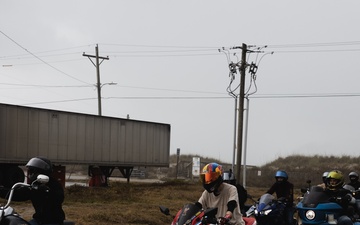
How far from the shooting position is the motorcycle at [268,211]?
471 inches

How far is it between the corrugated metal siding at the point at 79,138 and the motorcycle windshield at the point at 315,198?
17.6 meters

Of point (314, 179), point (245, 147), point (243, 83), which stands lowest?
point (314, 179)

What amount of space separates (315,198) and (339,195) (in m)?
0.58

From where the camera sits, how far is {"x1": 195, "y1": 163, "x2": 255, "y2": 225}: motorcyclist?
7598 mm

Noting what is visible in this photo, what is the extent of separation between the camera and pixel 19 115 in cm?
2575

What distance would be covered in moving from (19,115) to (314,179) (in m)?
31.3

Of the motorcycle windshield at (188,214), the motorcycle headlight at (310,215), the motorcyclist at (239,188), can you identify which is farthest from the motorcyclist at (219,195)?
the motorcyclist at (239,188)

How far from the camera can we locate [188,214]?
7.34 m

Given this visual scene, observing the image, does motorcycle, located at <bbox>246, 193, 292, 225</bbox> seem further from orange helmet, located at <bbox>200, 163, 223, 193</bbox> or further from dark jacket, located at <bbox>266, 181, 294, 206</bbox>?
orange helmet, located at <bbox>200, 163, 223, 193</bbox>

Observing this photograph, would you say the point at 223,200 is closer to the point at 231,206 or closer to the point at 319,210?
the point at 231,206

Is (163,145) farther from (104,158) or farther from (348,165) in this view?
(348,165)

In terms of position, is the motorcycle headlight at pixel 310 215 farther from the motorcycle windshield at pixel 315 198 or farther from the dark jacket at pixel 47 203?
the dark jacket at pixel 47 203

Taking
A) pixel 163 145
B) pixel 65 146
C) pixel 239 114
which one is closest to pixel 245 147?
pixel 239 114

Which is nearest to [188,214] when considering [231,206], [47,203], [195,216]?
[195,216]
